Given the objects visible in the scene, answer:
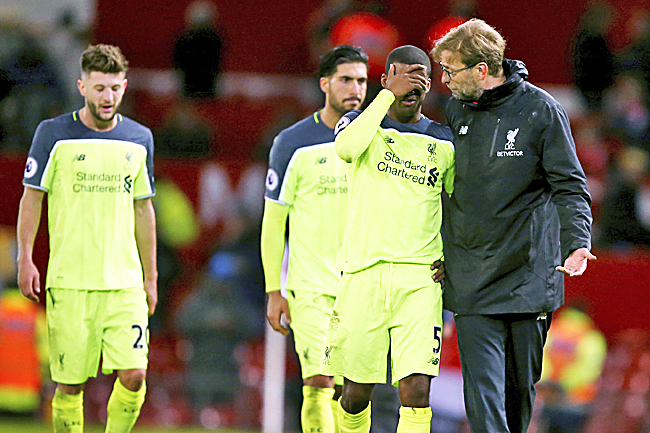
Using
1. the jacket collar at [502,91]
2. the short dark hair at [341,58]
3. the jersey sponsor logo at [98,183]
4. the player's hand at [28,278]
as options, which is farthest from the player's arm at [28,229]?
the jacket collar at [502,91]

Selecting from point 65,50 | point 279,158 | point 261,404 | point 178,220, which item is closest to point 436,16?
point 65,50

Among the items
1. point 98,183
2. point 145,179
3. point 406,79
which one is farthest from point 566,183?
point 98,183

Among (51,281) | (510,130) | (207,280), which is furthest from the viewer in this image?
(207,280)

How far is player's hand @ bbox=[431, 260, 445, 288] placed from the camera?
4.69 m

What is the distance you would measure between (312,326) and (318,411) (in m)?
0.50

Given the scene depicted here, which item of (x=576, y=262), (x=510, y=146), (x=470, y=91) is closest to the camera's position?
(x=576, y=262)

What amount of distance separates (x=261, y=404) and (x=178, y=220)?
77.6 inches

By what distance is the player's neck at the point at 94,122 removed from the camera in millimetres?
5949

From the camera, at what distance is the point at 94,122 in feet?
19.5

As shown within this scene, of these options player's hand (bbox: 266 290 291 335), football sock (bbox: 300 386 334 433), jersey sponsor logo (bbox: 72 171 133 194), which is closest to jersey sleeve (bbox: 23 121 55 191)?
jersey sponsor logo (bbox: 72 171 133 194)

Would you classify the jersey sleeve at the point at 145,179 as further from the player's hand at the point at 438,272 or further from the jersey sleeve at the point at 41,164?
the player's hand at the point at 438,272

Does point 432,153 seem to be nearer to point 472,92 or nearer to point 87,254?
point 472,92

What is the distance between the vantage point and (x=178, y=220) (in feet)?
30.7

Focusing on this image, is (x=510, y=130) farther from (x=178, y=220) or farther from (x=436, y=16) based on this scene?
(x=436, y=16)
